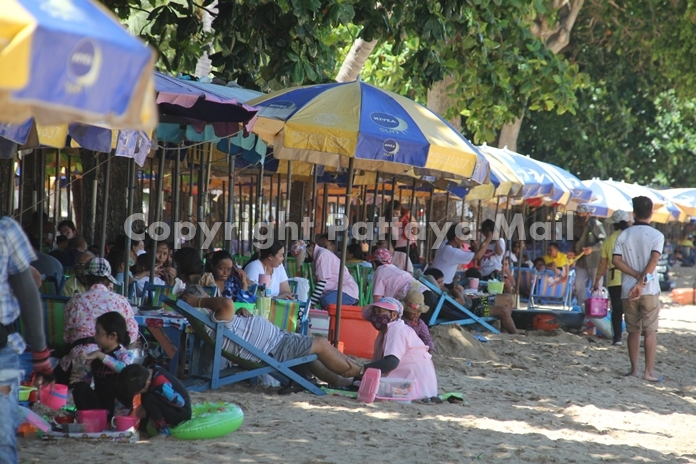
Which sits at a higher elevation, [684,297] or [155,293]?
[155,293]

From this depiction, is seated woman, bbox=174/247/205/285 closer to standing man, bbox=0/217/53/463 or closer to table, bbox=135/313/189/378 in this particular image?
table, bbox=135/313/189/378

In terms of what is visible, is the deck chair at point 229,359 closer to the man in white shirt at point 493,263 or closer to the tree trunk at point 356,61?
the tree trunk at point 356,61

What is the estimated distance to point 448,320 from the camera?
11516 mm

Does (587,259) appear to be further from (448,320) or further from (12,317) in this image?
(12,317)

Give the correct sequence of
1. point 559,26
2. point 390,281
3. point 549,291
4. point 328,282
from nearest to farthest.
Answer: point 390,281, point 328,282, point 549,291, point 559,26

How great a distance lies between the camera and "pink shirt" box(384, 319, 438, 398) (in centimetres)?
688

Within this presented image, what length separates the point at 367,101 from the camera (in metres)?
7.54

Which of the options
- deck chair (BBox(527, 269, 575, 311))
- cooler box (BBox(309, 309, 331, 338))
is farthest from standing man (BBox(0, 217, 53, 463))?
deck chair (BBox(527, 269, 575, 311))

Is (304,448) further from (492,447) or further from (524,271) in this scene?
(524,271)

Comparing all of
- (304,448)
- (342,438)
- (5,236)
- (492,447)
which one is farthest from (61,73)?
(492,447)

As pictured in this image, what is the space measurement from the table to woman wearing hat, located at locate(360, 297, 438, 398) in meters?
1.39

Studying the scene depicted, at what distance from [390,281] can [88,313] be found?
4.21m

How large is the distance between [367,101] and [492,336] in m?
5.10

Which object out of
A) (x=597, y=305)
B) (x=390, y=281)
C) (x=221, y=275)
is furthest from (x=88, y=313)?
(x=597, y=305)
